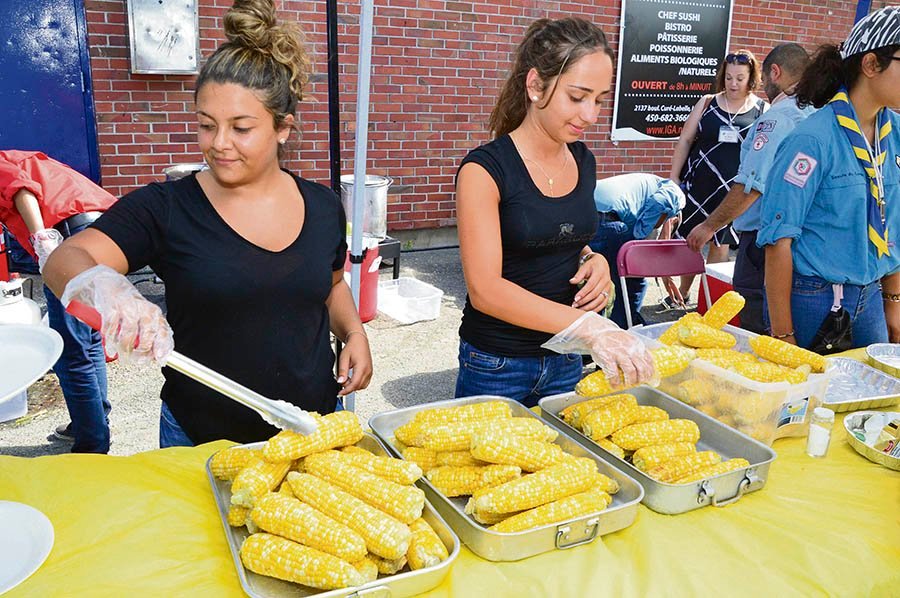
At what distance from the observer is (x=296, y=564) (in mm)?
1435

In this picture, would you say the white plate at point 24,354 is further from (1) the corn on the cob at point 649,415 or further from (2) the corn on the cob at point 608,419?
(1) the corn on the cob at point 649,415

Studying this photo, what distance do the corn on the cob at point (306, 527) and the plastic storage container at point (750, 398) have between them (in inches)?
50.1

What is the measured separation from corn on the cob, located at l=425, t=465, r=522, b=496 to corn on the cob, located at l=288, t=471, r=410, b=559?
260mm

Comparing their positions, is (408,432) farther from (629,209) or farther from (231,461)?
(629,209)

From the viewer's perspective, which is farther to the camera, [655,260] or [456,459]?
[655,260]

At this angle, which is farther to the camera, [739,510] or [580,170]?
[580,170]

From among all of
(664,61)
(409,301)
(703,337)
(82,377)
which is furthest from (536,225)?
(664,61)

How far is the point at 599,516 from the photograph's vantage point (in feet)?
5.49

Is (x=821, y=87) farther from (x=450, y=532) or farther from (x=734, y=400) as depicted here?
(x=450, y=532)

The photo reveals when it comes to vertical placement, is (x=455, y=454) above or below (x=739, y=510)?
above

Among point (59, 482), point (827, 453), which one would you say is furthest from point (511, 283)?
point (59, 482)

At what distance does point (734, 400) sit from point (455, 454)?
2.99 ft

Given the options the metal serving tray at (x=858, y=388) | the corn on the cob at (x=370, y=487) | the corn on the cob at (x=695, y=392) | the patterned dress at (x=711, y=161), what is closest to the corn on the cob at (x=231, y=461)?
the corn on the cob at (x=370, y=487)

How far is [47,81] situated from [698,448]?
628cm
